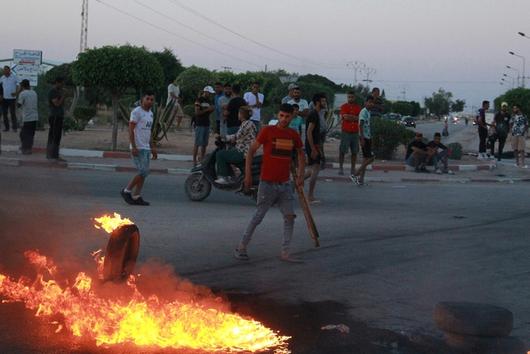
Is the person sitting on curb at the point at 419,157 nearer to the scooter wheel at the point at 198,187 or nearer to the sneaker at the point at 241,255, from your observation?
the scooter wheel at the point at 198,187

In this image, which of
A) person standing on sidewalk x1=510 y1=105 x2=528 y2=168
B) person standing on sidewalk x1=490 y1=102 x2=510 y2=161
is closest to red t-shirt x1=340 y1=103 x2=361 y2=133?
person standing on sidewalk x1=510 y1=105 x2=528 y2=168

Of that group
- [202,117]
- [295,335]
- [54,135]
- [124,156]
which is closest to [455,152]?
[124,156]

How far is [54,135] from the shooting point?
17375 millimetres

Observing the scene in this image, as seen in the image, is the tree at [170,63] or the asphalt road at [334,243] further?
the tree at [170,63]

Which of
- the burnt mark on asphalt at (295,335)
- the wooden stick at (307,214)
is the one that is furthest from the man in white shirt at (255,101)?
the burnt mark on asphalt at (295,335)

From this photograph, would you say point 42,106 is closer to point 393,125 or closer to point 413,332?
point 393,125

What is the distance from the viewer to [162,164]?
1864 cm

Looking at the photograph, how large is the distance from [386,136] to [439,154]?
8.14 feet

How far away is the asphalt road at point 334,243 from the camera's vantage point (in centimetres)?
686

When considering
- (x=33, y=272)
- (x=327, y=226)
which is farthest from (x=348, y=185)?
(x=33, y=272)

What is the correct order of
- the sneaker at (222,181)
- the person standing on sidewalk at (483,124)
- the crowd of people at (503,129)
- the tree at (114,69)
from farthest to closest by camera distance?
the person standing on sidewalk at (483,124) → the crowd of people at (503,129) → the tree at (114,69) → the sneaker at (222,181)

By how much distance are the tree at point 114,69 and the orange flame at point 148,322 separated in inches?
598

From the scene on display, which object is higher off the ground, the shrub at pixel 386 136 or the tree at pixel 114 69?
the tree at pixel 114 69

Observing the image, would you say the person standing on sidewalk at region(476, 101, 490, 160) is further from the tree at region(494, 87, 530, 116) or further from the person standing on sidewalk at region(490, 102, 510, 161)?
the tree at region(494, 87, 530, 116)
